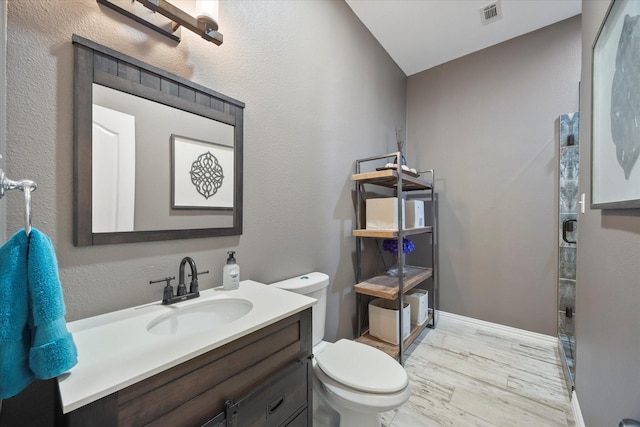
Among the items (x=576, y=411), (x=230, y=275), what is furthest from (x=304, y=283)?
(x=576, y=411)

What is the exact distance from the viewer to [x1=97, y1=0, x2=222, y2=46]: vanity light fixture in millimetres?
906

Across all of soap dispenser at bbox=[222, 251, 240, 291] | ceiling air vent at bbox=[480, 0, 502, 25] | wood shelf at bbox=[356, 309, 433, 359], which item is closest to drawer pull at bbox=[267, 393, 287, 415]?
soap dispenser at bbox=[222, 251, 240, 291]

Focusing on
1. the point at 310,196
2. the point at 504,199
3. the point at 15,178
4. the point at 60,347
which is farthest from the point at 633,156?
the point at 504,199

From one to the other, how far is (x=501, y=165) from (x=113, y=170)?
9.75 feet

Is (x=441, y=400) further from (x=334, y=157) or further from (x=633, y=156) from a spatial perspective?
(x=334, y=157)

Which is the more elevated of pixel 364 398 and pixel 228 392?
pixel 228 392

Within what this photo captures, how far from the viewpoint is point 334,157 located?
193 centimetres

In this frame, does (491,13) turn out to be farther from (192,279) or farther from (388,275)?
(192,279)

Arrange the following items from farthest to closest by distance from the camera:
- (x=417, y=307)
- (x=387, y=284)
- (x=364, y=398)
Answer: (x=417, y=307)
(x=387, y=284)
(x=364, y=398)

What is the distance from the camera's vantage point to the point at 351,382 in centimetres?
113

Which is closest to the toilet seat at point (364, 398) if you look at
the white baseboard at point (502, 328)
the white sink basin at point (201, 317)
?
the white sink basin at point (201, 317)

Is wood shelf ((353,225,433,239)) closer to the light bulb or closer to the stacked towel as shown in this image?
the light bulb

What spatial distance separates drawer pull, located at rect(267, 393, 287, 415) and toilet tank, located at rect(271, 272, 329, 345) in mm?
533

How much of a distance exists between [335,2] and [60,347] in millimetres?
2456
